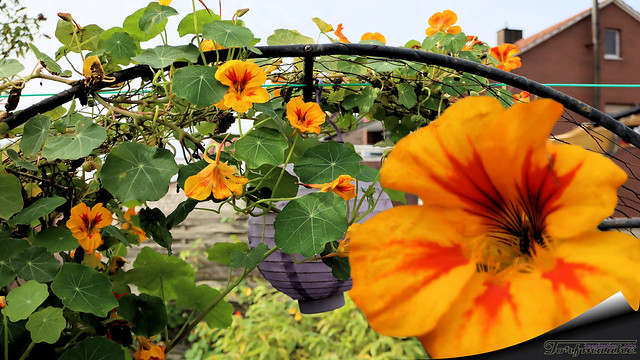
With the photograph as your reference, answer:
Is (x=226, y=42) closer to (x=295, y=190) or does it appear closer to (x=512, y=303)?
(x=295, y=190)

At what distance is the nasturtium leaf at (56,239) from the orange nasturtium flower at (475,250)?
3.24ft

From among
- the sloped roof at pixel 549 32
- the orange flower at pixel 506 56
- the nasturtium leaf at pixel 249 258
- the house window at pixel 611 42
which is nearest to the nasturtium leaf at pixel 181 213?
the nasturtium leaf at pixel 249 258

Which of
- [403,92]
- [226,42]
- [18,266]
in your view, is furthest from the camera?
[403,92]

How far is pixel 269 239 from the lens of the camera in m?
1.09

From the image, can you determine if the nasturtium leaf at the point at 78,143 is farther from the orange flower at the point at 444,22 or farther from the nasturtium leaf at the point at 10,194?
the orange flower at the point at 444,22

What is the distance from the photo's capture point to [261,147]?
2.56ft

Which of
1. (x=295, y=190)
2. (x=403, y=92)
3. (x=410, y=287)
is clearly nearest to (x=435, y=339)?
(x=410, y=287)

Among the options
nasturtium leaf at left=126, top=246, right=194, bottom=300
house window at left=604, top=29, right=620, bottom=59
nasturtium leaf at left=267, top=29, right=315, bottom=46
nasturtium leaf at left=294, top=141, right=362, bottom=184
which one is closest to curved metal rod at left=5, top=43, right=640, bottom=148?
nasturtium leaf at left=294, top=141, right=362, bottom=184

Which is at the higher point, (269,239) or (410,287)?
(410,287)

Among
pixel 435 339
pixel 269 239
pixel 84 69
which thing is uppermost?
pixel 84 69

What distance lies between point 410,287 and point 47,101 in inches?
32.7

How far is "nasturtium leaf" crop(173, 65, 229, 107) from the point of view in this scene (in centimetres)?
69

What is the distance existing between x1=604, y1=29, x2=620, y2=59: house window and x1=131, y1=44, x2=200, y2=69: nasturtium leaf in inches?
538

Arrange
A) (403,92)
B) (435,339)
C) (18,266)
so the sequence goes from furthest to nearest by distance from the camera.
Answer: (403,92)
(18,266)
(435,339)
